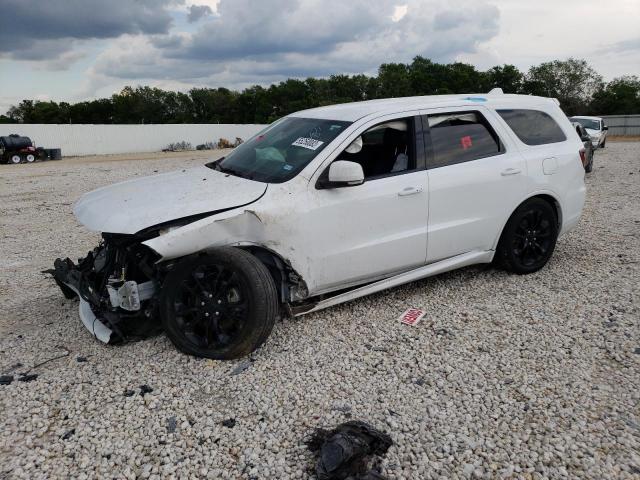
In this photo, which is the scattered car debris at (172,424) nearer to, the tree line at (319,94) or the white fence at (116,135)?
the white fence at (116,135)

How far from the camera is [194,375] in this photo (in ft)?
11.4

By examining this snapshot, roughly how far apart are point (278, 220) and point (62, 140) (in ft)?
127

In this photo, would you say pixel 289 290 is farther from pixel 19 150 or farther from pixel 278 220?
pixel 19 150

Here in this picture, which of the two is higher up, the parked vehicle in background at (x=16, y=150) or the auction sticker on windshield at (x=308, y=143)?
the parked vehicle in background at (x=16, y=150)

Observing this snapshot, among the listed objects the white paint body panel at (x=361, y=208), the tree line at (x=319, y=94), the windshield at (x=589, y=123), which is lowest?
the white paint body panel at (x=361, y=208)

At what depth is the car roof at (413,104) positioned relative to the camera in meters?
4.34

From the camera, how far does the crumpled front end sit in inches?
142

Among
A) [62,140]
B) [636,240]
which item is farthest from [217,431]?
[62,140]

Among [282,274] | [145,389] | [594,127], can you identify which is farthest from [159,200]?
[594,127]

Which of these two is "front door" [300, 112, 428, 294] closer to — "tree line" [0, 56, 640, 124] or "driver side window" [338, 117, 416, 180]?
"driver side window" [338, 117, 416, 180]

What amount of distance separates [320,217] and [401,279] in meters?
1.03

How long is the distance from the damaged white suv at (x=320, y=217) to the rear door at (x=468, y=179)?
0.01 meters

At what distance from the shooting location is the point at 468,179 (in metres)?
4.51

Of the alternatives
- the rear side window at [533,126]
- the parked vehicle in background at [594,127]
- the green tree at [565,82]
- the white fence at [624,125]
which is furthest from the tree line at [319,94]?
the rear side window at [533,126]
